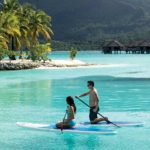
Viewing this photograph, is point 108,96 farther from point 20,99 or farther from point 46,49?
point 46,49

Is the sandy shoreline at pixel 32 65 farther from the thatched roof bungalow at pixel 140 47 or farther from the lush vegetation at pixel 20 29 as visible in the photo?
the thatched roof bungalow at pixel 140 47

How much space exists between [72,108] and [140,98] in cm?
1297

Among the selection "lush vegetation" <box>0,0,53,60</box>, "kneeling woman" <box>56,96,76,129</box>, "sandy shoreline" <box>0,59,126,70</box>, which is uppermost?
"lush vegetation" <box>0,0,53,60</box>

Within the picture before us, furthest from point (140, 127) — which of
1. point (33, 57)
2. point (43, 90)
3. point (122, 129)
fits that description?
point (33, 57)

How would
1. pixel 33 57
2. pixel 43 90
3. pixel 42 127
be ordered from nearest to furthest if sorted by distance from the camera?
pixel 42 127, pixel 43 90, pixel 33 57

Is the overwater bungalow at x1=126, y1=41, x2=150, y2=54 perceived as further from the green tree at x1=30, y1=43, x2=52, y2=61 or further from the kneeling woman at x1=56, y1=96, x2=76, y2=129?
the kneeling woman at x1=56, y1=96, x2=76, y2=129

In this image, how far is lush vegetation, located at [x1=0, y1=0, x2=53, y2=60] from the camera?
2488 inches

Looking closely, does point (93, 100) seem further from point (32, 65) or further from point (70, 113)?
point (32, 65)

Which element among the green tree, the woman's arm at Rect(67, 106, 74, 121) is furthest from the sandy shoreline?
the woman's arm at Rect(67, 106, 74, 121)

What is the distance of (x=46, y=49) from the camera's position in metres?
71.6

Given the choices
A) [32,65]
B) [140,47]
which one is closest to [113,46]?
[140,47]

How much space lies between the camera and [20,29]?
70875 millimetres

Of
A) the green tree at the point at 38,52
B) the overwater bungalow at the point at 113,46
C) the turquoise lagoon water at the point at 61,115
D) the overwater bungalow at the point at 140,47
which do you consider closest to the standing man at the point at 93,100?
the turquoise lagoon water at the point at 61,115

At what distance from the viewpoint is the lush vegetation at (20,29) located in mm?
63188
